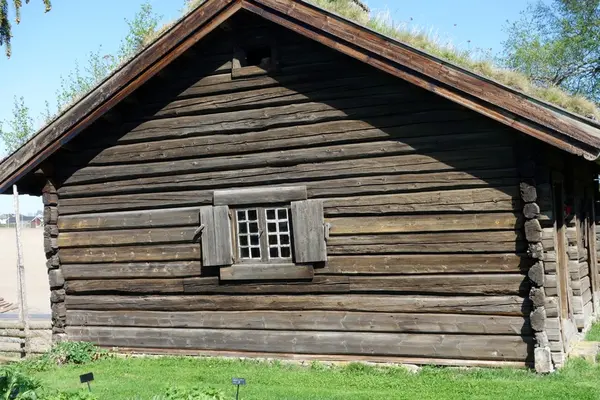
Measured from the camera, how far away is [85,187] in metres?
12.0

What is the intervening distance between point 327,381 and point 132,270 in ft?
13.7

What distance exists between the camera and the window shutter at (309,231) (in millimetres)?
10242

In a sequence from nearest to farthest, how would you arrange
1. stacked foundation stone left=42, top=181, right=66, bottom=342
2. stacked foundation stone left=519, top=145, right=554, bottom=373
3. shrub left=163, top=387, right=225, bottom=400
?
1. shrub left=163, top=387, right=225, bottom=400
2. stacked foundation stone left=519, top=145, right=554, bottom=373
3. stacked foundation stone left=42, top=181, right=66, bottom=342

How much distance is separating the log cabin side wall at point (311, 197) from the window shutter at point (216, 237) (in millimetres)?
292

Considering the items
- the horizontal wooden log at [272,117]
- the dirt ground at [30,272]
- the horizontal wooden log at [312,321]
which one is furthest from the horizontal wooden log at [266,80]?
the dirt ground at [30,272]

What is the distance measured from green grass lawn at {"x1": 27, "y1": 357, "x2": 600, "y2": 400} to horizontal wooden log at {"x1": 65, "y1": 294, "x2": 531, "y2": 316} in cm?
82

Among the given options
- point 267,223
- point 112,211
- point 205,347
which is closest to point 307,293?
point 267,223

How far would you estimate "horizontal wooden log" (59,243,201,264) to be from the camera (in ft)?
36.9

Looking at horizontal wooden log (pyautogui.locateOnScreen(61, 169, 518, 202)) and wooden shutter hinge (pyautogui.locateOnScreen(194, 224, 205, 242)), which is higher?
horizontal wooden log (pyautogui.locateOnScreen(61, 169, 518, 202))

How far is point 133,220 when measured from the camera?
11656 mm

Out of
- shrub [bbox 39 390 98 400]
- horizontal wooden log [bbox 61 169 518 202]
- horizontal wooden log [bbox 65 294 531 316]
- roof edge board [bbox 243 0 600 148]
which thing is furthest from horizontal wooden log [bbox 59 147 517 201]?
shrub [bbox 39 390 98 400]

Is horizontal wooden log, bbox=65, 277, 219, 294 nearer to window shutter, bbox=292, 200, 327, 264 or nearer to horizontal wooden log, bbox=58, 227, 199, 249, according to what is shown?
horizontal wooden log, bbox=58, 227, 199, 249

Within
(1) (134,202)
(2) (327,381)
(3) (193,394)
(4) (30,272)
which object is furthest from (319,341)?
(4) (30,272)

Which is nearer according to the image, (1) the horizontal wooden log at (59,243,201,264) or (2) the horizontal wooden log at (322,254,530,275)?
(2) the horizontal wooden log at (322,254,530,275)
